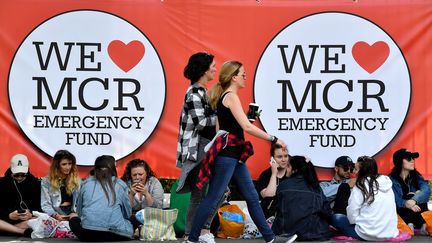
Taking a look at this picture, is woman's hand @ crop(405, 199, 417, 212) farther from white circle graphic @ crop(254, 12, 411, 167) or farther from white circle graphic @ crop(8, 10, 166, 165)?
white circle graphic @ crop(8, 10, 166, 165)

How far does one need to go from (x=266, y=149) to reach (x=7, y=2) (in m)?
3.58

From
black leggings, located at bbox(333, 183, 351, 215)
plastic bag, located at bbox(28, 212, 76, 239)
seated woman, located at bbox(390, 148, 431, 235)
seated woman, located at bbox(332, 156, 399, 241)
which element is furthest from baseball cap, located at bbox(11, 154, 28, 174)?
seated woman, located at bbox(390, 148, 431, 235)

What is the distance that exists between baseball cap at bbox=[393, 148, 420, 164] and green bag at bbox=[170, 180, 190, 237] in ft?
8.26

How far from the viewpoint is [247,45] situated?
12.1m

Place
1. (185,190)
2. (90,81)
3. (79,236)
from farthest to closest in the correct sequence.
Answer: (90,81)
(79,236)
(185,190)

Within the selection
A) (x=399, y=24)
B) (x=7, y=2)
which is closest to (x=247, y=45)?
(x=399, y=24)

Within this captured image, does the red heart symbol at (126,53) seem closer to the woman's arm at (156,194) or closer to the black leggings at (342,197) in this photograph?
the woman's arm at (156,194)

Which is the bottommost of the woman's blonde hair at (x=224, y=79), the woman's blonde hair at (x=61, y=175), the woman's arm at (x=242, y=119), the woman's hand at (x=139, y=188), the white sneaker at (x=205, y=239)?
the white sneaker at (x=205, y=239)

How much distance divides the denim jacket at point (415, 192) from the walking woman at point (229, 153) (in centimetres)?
235

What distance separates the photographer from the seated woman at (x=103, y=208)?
1101 centimetres

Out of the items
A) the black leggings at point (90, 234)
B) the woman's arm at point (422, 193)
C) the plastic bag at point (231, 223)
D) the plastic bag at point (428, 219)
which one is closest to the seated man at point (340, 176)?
the woman's arm at point (422, 193)

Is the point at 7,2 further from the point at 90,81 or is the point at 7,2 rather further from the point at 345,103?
the point at 345,103

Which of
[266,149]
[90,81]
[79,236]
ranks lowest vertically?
[79,236]

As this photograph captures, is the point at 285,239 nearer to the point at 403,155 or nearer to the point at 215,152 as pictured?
the point at 215,152
